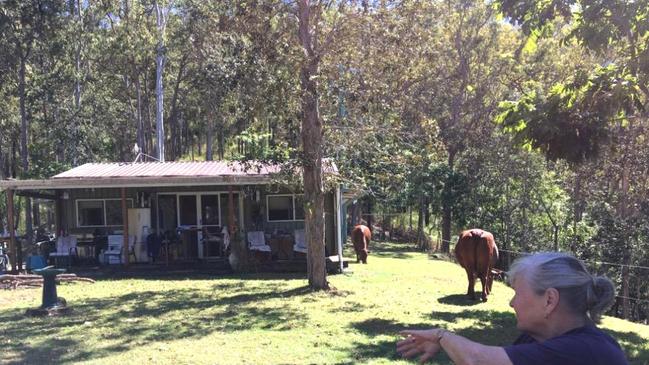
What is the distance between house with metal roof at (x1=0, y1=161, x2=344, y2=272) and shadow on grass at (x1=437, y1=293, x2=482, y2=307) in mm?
5162

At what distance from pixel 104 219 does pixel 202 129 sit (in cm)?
2573

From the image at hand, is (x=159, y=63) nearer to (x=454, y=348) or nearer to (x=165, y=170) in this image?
(x=165, y=170)

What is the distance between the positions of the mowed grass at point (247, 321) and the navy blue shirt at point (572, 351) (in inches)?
185

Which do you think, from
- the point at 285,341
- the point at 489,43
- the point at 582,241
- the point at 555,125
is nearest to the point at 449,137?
the point at 489,43

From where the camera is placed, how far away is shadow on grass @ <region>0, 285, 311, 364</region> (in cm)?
720

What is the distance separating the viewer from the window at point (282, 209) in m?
17.6

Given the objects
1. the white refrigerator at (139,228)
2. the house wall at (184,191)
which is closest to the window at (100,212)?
the house wall at (184,191)

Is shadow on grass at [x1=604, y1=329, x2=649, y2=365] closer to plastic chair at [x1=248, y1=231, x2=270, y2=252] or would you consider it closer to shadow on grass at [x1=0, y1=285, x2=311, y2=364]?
shadow on grass at [x1=0, y1=285, x2=311, y2=364]

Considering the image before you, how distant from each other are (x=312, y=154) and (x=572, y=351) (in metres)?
9.29

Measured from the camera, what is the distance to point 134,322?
8898 millimetres

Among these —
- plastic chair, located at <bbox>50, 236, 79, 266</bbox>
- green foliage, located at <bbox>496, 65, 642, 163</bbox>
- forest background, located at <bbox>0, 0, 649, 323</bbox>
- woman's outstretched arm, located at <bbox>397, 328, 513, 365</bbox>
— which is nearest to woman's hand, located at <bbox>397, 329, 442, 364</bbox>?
woman's outstretched arm, located at <bbox>397, 328, 513, 365</bbox>

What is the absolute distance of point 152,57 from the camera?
30266 mm

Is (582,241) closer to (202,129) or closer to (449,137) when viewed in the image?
(449,137)

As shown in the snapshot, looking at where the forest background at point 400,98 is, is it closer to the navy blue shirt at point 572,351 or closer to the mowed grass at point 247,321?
the mowed grass at point 247,321
